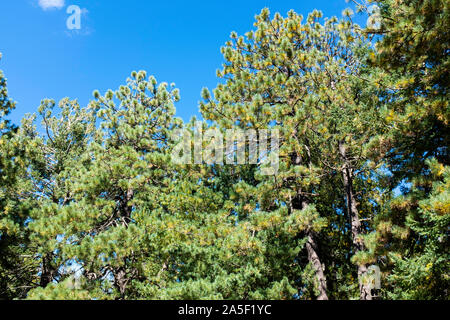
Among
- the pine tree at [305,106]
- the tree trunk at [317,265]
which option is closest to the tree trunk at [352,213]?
the pine tree at [305,106]

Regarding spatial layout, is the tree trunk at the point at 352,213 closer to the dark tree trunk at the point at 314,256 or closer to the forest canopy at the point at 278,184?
the forest canopy at the point at 278,184

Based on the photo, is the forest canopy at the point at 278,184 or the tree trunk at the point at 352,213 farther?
the tree trunk at the point at 352,213

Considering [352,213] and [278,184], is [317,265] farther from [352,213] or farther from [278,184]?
[278,184]

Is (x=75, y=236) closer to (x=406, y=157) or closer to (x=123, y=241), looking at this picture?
(x=123, y=241)

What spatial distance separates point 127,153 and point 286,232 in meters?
5.03

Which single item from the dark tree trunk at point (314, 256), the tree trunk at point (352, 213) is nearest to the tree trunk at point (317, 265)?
the dark tree trunk at point (314, 256)

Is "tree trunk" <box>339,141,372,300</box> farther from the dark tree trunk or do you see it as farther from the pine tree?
the dark tree trunk

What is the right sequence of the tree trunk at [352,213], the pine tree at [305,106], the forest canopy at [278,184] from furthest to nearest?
1. the tree trunk at [352,213]
2. the pine tree at [305,106]
3. the forest canopy at [278,184]

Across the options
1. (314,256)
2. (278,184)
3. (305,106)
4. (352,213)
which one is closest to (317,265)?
(314,256)

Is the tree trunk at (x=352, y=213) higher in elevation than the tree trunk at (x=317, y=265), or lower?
higher

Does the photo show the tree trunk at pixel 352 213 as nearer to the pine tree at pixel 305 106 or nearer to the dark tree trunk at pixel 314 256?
the pine tree at pixel 305 106

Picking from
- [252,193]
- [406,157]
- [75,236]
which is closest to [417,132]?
[406,157]

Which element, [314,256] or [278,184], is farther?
[314,256]

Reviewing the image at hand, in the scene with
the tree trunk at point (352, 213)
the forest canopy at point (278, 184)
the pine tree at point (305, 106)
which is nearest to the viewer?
the forest canopy at point (278, 184)
